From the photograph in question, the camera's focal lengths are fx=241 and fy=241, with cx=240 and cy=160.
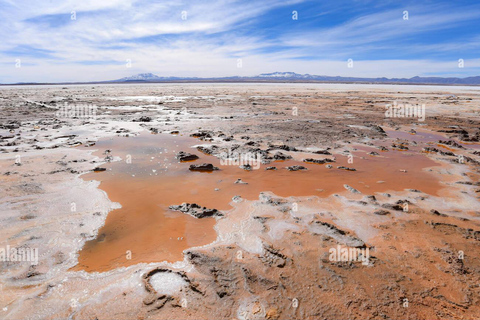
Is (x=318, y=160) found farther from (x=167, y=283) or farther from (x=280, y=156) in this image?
(x=167, y=283)

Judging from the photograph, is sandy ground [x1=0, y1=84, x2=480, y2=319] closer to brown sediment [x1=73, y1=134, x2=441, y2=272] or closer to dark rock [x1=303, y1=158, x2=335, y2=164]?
brown sediment [x1=73, y1=134, x2=441, y2=272]

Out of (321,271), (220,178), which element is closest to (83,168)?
(220,178)

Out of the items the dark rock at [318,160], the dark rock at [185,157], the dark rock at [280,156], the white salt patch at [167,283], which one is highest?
the dark rock at [185,157]

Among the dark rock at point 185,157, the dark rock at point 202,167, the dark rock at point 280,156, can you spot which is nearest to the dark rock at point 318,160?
the dark rock at point 280,156

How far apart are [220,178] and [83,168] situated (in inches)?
181

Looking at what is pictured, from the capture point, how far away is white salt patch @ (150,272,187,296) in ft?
11.3

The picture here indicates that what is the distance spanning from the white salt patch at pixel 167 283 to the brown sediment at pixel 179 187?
408 millimetres

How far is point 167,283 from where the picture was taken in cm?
355

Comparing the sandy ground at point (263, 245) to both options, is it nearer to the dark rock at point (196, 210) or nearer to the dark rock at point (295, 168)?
the dark rock at point (196, 210)

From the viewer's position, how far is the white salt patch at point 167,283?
3432 millimetres

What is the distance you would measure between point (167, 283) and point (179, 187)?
348 centimetres

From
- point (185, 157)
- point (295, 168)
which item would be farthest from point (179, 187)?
point (295, 168)

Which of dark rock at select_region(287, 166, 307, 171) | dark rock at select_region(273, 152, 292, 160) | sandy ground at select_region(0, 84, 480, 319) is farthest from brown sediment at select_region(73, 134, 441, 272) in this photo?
dark rock at select_region(273, 152, 292, 160)

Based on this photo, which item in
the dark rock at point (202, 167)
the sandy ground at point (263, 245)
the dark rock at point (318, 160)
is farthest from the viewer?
the dark rock at point (318, 160)
